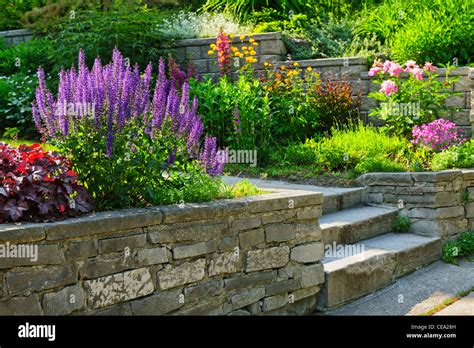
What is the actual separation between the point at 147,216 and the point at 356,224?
8.81 ft

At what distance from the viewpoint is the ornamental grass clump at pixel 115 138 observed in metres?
4.32

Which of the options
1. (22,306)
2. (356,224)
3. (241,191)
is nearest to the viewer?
(22,306)

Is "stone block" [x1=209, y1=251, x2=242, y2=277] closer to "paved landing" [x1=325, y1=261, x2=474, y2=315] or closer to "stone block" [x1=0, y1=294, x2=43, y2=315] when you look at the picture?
"paved landing" [x1=325, y1=261, x2=474, y2=315]

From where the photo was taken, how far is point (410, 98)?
8156 mm

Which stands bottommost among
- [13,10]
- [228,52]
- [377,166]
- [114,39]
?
[377,166]

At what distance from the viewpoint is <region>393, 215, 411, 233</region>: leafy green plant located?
6961 millimetres

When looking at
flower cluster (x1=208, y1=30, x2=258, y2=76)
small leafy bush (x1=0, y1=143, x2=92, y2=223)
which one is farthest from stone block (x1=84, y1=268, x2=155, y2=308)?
flower cluster (x1=208, y1=30, x2=258, y2=76)

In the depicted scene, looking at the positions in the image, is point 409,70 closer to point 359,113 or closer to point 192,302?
point 359,113

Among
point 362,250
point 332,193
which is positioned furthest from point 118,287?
point 332,193

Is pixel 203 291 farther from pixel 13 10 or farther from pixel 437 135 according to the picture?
pixel 13 10

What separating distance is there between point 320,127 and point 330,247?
10.7 feet

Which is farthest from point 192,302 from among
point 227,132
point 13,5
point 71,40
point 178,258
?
point 13,5

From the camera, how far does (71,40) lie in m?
9.84

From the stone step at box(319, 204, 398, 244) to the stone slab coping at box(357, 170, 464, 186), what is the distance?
280 mm
